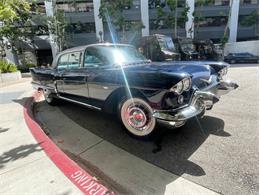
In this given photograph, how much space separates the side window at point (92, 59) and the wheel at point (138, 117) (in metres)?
1.07

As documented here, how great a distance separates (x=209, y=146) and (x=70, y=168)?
2.04 m

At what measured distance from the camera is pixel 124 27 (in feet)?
82.1

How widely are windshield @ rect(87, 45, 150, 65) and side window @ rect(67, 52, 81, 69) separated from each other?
41 cm

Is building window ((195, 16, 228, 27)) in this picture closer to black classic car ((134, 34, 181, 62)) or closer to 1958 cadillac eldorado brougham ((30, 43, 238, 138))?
black classic car ((134, 34, 181, 62))

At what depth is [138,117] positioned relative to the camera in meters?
3.12

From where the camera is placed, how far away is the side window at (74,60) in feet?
13.9

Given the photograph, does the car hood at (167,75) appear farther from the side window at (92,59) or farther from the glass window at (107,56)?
the side window at (92,59)

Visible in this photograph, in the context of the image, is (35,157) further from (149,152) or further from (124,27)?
(124,27)

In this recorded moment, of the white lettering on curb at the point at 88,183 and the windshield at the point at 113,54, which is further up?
the windshield at the point at 113,54

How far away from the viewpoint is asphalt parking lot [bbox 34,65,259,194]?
2.29m

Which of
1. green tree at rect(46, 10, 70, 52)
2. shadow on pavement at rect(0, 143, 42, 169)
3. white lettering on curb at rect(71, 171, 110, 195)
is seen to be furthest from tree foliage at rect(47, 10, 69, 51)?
white lettering on curb at rect(71, 171, 110, 195)

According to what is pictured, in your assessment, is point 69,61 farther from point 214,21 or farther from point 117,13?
point 214,21

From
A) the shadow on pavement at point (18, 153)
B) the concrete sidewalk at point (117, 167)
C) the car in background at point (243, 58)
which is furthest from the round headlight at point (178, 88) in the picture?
the car in background at point (243, 58)

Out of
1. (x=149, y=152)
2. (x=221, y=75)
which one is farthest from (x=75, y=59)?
(x=221, y=75)
